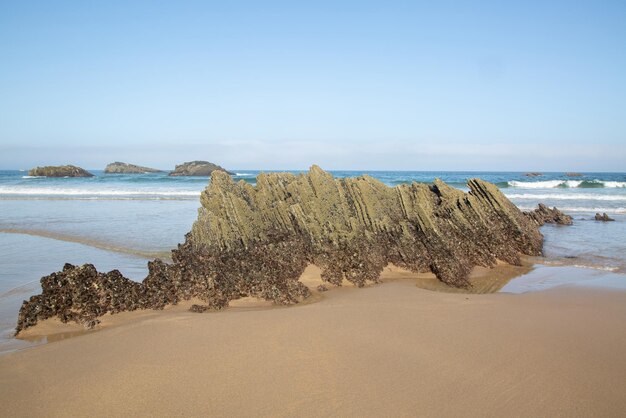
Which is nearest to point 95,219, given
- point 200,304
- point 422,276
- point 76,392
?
point 200,304

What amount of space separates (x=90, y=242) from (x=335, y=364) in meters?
10.0

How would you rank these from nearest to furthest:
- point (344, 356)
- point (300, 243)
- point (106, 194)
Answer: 1. point (344, 356)
2. point (300, 243)
3. point (106, 194)

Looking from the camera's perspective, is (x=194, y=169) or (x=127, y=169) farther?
(x=127, y=169)

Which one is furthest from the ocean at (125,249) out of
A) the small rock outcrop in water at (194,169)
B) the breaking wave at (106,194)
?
the small rock outcrop in water at (194,169)

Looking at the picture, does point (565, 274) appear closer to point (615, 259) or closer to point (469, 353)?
point (615, 259)

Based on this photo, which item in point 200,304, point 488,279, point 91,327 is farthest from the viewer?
point 488,279

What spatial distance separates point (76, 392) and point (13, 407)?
1.47 feet

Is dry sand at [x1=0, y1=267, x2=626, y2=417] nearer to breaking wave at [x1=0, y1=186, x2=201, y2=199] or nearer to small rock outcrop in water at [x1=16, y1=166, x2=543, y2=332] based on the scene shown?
small rock outcrop in water at [x1=16, y1=166, x2=543, y2=332]

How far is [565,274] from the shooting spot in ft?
28.0

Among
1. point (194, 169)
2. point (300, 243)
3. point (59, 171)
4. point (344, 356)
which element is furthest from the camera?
point (194, 169)

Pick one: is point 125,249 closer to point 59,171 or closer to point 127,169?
point 59,171

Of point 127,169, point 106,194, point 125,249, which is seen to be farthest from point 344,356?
point 127,169

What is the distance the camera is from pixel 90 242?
12.0 metres

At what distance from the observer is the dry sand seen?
11.6ft
